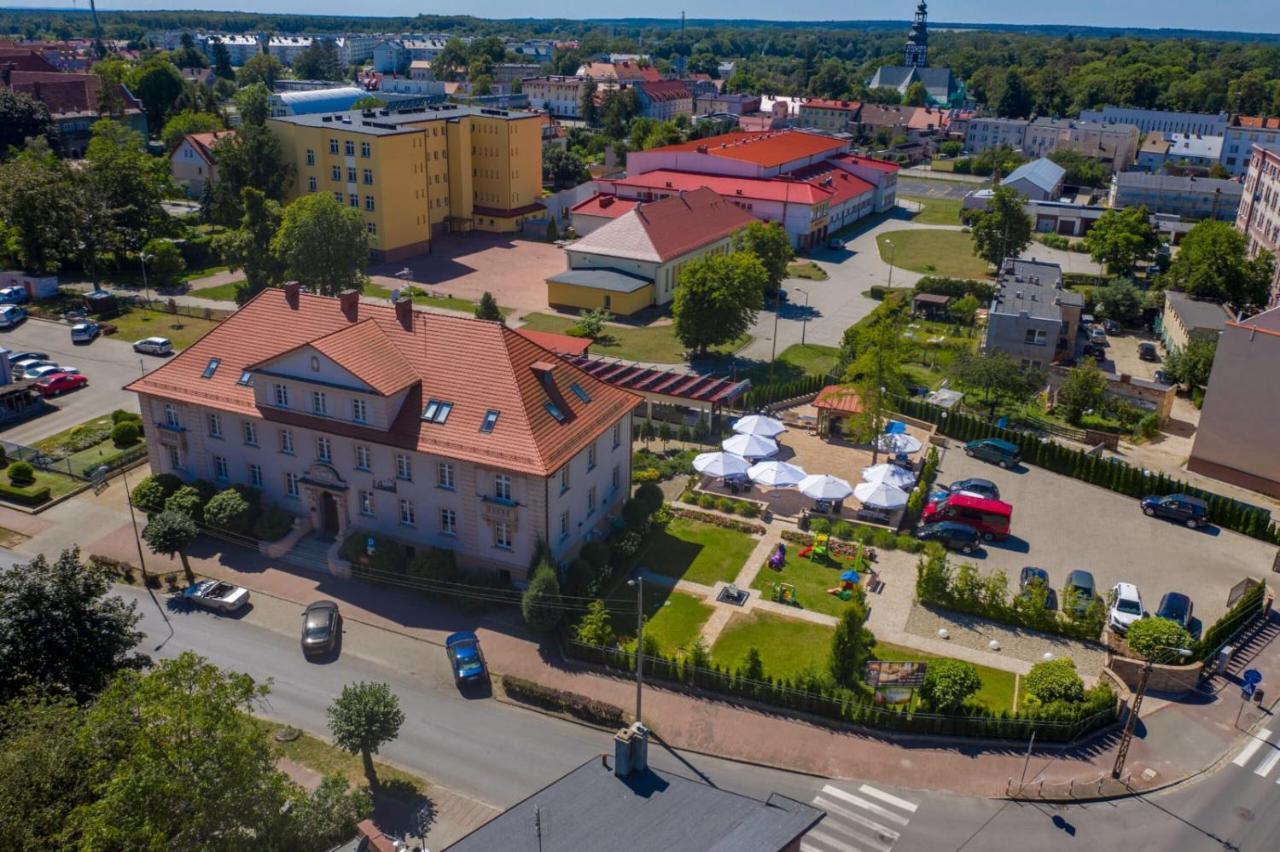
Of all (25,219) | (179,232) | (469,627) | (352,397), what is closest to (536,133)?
(179,232)

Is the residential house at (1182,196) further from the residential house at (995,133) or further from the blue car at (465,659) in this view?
the blue car at (465,659)

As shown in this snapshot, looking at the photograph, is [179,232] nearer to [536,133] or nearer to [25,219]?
[25,219]

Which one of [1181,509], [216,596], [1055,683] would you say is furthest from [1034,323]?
[216,596]

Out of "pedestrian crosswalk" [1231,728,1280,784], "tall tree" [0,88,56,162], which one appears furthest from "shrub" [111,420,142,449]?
"tall tree" [0,88,56,162]

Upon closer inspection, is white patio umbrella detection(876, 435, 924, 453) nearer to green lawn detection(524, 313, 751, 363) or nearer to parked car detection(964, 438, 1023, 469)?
parked car detection(964, 438, 1023, 469)

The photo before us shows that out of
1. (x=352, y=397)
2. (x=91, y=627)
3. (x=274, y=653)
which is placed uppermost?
(x=352, y=397)

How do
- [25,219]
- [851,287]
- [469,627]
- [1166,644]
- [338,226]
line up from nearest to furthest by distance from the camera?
[1166,644], [469,627], [338,226], [25,219], [851,287]
